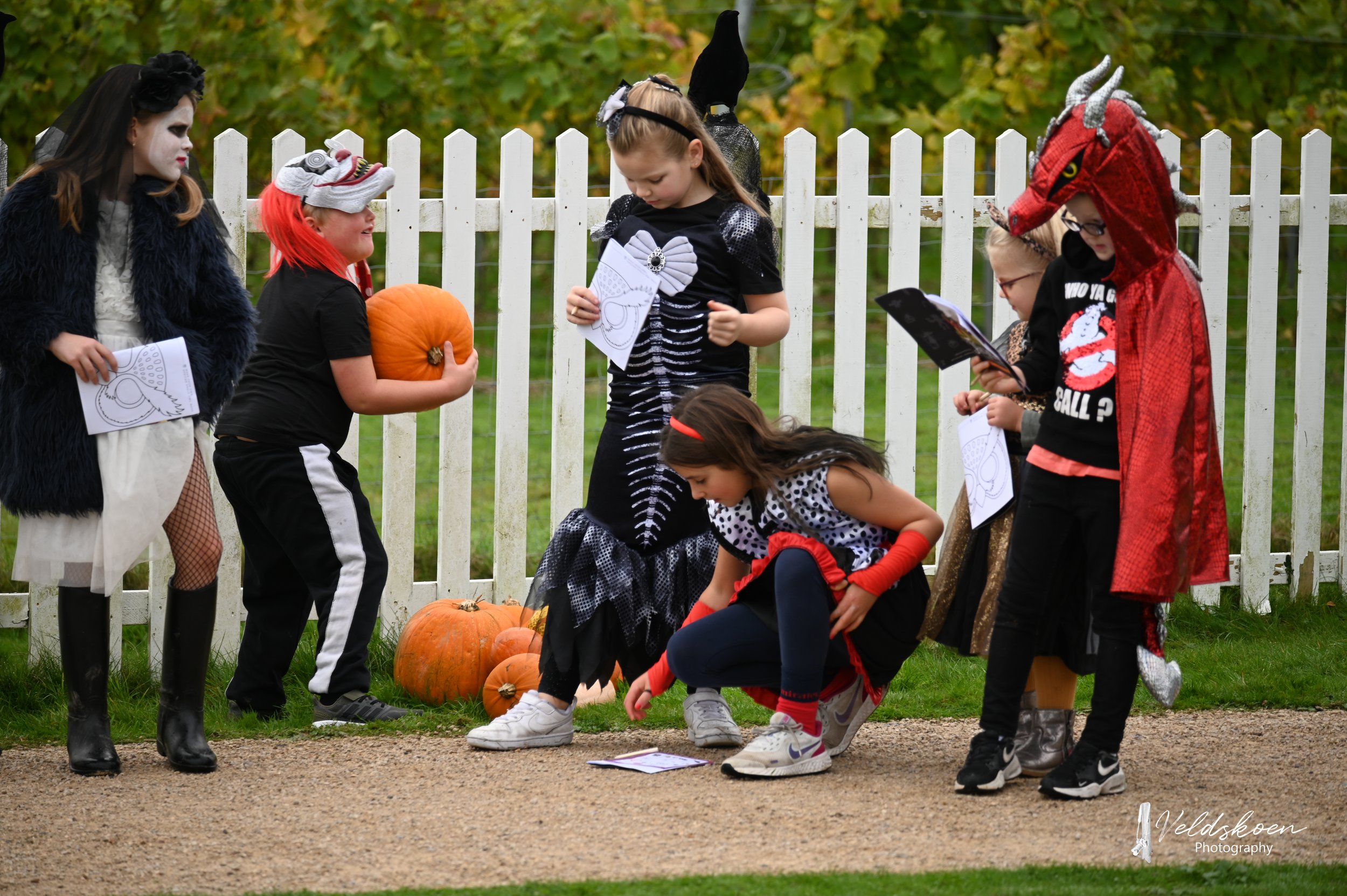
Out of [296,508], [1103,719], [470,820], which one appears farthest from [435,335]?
[1103,719]

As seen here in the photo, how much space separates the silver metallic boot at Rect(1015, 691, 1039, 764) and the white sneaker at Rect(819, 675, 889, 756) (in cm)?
40

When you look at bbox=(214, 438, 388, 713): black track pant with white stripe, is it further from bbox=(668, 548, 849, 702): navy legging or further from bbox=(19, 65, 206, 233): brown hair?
bbox=(668, 548, 849, 702): navy legging

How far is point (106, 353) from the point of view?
379 centimetres

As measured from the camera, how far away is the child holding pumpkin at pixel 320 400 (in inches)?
172

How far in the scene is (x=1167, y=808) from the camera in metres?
3.55

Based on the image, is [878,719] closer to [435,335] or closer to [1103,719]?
[1103,719]

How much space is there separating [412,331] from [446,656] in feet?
3.66

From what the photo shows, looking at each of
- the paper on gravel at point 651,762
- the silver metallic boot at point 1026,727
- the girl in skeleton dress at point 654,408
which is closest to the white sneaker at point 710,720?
the girl in skeleton dress at point 654,408

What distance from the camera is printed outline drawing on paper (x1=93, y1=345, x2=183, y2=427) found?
3.82m

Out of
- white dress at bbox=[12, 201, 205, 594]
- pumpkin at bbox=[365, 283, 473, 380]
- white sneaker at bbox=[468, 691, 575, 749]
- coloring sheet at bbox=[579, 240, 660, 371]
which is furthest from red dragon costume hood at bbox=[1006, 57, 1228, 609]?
white dress at bbox=[12, 201, 205, 594]

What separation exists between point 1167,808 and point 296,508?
2.56 metres

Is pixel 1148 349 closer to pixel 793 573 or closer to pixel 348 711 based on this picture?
pixel 793 573

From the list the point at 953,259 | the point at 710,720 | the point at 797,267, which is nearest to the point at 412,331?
the point at 710,720

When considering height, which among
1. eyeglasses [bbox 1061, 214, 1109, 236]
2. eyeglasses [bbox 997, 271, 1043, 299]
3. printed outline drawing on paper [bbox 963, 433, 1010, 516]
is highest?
eyeglasses [bbox 1061, 214, 1109, 236]
